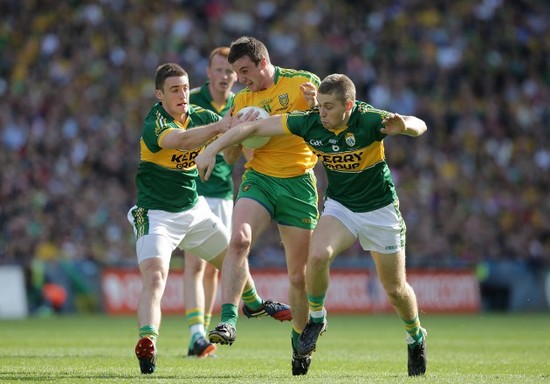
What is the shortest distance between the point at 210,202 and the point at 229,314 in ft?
10.9

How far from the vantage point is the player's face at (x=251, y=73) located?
10016mm

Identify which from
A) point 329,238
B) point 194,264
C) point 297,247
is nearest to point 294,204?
point 297,247

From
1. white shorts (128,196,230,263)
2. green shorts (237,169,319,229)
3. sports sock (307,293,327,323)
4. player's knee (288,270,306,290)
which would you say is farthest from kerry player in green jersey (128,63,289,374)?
sports sock (307,293,327,323)

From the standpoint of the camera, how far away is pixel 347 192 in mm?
9438

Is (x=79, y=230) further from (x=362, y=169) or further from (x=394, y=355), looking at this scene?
(x=362, y=169)

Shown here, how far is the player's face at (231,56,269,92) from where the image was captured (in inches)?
394

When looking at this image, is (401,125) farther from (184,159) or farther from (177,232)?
(177,232)

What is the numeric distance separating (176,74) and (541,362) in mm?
4559

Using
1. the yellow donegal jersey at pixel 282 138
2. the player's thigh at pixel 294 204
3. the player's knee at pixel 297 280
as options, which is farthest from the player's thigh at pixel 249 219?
the player's knee at pixel 297 280

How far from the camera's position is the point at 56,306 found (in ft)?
68.8

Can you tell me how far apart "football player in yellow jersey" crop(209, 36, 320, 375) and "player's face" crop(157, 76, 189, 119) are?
0.49m

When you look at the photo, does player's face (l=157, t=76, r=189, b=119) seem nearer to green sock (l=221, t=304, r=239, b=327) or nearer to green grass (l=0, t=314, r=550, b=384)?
green sock (l=221, t=304, r=239, b=327)

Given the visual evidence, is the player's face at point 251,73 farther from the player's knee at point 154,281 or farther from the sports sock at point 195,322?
the sports sock at point 195,322

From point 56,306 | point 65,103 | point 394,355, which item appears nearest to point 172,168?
point 394,355
